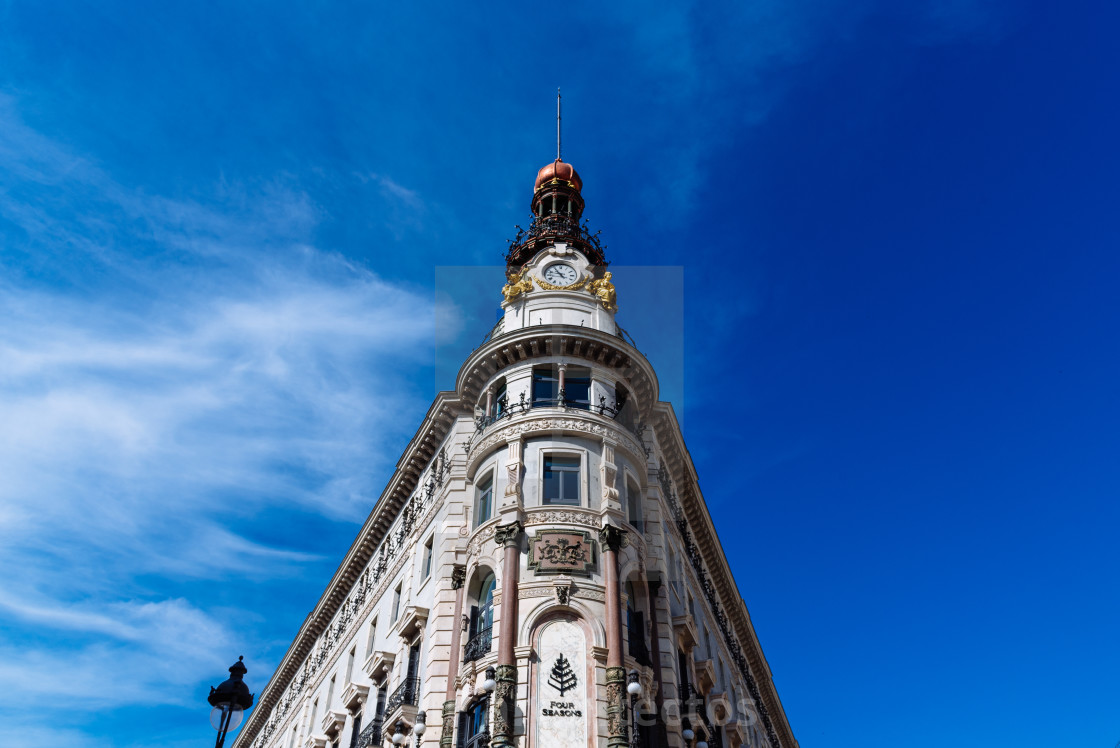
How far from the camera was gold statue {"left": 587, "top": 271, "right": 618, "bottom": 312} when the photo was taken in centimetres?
4197

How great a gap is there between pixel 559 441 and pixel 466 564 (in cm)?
588

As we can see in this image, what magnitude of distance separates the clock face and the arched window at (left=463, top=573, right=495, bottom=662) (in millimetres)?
15831

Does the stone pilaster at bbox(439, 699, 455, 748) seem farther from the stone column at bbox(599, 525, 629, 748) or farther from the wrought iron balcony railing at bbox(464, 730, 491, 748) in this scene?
the stone column at bbox(599, 525, 629, 748)

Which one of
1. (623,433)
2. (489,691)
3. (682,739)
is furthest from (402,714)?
(623,433)

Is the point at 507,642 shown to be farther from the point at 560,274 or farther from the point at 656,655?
the point at 560,274

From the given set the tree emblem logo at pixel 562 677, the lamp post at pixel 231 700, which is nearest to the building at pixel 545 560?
the tree emblem logo at pixel 562 677

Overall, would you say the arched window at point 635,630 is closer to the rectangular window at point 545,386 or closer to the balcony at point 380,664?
the rectangular window at point 545,386

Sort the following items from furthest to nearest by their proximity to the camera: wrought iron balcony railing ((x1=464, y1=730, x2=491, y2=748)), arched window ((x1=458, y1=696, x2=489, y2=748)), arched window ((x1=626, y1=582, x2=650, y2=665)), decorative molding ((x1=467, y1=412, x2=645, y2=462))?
1. decorative molding ((x1=467, y1=412, x2=645, y2=462))
2. arched window ((x1=626, y1=582, x2=650, y2=665))
3. arched window ((x1=458, y1=696, x2=489, y2=748))
4. wrought iron balcony railing ((x1=464, y1=730, x2=491, y2=748))

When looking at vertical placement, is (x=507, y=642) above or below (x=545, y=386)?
below

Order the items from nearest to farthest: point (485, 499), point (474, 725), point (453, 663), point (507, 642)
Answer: point (474, 725), point (507, 642), point (453, 663), point (485, 499)

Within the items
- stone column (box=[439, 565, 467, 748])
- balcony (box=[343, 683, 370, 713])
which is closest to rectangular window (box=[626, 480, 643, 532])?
stone column (box=[439, 565, 467, 748])

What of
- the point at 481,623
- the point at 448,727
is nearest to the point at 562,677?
the point at 481,623

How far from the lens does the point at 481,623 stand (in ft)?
102

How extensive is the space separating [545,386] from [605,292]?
739 cm
